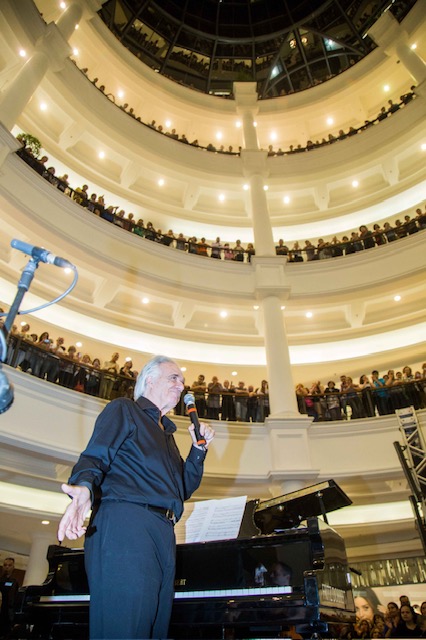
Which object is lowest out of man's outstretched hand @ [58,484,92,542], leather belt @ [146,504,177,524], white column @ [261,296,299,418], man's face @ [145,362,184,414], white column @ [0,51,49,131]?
man's outstretched hand @ [58,484,92,542]

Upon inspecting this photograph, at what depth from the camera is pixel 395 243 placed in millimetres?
11461

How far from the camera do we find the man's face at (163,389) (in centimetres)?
243

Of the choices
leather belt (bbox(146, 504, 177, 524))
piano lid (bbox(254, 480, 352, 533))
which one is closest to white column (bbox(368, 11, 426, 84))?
piano lid (bbox(254, 480, 352, 533))

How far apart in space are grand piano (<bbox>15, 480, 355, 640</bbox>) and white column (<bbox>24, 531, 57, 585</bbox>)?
5.54 m

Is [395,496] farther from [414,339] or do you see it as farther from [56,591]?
[56,591]

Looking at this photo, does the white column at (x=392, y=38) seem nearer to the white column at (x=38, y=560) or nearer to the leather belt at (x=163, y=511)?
the leather belt at (x=163, y=511)

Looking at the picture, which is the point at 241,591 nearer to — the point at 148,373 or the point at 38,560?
the point at 148,373

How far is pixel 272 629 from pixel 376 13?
2065cm

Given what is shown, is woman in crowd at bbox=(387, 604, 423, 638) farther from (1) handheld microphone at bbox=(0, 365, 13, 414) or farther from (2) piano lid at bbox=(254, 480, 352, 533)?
(1) handheld microphone at bbox=(0, 365, 13, 414)

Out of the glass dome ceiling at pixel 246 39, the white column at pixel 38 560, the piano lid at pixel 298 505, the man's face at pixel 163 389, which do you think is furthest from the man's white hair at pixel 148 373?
the glass dome ceiling at pixel 246 39

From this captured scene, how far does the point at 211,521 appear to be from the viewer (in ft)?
11.8

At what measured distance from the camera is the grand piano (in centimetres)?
295

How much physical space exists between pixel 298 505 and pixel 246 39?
68.4 ft

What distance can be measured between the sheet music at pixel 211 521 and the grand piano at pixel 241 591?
72 millimetres
